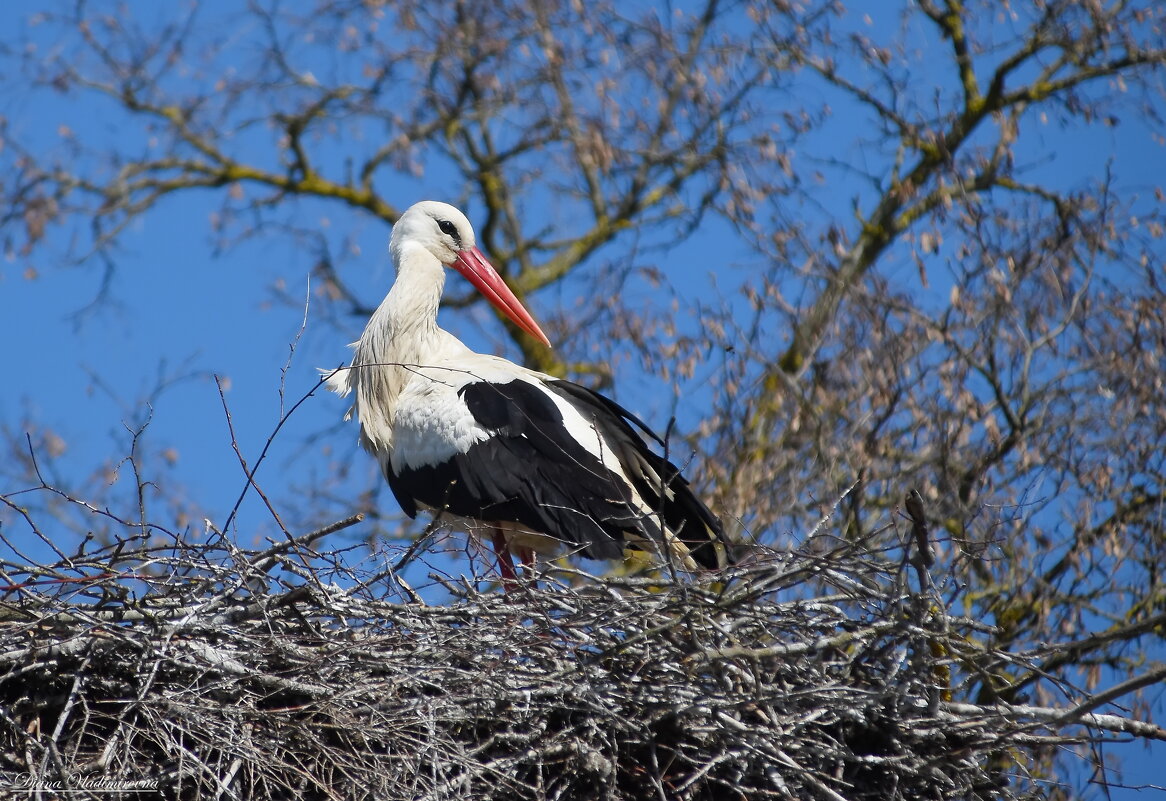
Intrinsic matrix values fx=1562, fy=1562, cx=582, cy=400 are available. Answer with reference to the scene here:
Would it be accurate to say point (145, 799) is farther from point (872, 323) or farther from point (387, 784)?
point (872, 323)

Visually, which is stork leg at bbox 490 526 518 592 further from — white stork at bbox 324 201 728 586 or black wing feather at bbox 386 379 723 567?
black wing feather at bbox 386 379 723 567

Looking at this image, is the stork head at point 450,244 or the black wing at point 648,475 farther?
the stork head at point 450,244

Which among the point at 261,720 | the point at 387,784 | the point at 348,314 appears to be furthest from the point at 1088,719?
the point at 348,314

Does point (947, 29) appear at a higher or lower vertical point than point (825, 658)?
higher

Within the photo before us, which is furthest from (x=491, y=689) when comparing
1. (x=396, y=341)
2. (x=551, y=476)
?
(x=396, y=341)

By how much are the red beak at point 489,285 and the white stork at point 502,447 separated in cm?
24

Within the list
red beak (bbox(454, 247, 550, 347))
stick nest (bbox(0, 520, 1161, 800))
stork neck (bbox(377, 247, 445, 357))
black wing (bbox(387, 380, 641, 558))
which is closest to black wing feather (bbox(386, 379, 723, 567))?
black wing (bbox(387, 380, 641, 558))

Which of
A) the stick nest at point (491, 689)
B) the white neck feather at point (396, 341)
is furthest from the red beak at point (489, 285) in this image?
the stick nest at point (491, 689)

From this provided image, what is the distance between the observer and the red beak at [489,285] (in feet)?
21.9

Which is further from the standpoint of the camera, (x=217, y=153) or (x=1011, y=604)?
(x=217, y=153)

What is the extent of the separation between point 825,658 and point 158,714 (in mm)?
1755

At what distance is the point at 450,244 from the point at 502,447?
1284mm

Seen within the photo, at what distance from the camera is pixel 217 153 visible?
10.7 metres

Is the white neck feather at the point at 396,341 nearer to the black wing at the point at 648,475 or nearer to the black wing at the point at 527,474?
the black wing at the point at 527,474
